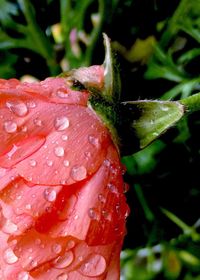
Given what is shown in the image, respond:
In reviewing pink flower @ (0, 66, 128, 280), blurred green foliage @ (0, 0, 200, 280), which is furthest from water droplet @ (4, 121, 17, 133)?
blurred green foliage @ (0, 0, 200, 280)

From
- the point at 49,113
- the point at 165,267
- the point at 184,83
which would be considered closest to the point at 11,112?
the point at 49,113

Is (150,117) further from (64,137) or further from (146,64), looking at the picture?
(146,64)

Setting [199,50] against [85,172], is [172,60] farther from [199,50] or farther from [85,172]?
[85,172]

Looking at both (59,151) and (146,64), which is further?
(146,64)

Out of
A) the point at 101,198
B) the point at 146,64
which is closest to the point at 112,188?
the point at 101,198

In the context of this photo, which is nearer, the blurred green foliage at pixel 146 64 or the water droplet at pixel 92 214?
the water droplet at pixel 92 214

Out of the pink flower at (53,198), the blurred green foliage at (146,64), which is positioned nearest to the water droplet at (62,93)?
the pink flower at (53,198)

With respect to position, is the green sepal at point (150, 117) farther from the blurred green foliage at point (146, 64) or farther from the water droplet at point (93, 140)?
the blurred green foliage at point (146, 64)
